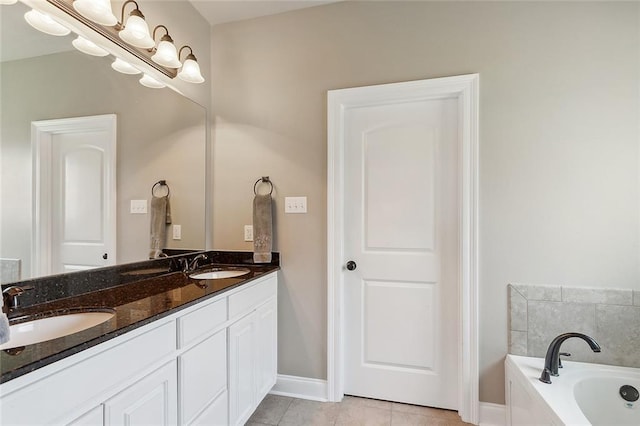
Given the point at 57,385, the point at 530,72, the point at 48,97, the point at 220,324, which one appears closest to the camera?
the point at 57,385

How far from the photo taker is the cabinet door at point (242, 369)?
5.05 ft

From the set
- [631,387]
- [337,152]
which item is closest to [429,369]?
[631,387]

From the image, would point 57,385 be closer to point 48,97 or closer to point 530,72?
point 48,97

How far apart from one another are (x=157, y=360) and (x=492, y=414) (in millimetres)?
1871

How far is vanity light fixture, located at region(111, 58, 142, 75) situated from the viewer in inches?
60.9

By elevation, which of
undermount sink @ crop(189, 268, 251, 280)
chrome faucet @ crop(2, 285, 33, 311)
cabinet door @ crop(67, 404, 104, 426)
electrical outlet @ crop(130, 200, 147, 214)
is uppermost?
electrical outlet @ crop(130, 200, 147, 214)

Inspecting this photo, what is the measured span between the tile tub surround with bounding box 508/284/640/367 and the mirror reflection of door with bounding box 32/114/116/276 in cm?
226

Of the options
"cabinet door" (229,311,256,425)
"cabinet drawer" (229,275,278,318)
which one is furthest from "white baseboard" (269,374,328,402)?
"cabinet drawer" (229,275,278,318)

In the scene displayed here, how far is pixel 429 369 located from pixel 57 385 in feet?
6.25

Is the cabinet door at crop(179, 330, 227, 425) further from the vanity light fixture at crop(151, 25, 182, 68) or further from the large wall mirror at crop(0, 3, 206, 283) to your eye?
the vanity light fixture at crop(151, 25, 182, 68)

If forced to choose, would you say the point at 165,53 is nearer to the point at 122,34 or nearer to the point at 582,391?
the point at 122,34

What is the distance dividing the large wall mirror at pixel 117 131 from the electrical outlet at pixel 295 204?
0.63 metres

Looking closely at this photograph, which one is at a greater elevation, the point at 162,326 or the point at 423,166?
the point at 423,166

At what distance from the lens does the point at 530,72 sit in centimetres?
176
